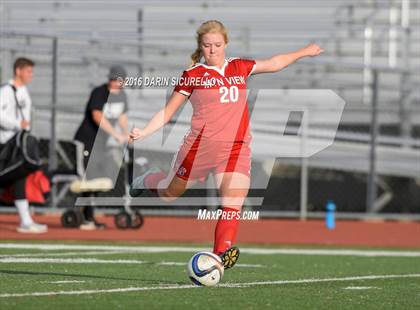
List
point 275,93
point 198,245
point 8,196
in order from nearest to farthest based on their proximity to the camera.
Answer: point 198,245 < point 8,196 < point 275,93

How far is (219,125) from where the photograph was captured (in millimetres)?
7789

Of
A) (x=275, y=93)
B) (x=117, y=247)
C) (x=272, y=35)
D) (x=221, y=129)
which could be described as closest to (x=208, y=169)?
(x=221, y=129)

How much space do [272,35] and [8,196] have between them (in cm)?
977

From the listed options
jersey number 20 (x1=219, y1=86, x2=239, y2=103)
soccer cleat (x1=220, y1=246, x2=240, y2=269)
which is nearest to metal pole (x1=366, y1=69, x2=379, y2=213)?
jersey number 20 (x1=219, y1=86, x2=239, y2=103)

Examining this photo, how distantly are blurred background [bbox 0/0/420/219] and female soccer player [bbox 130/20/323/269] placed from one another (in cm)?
781

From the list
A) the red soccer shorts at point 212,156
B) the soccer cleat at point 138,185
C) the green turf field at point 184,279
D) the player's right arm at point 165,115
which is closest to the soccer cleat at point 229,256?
the green turf field at point 184,279

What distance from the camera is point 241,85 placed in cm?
787

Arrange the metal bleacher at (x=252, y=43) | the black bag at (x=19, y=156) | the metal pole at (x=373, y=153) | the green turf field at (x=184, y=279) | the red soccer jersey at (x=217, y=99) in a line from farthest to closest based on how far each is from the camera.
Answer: the metal bleacher at (x=252, y=43)
the metal pole at (x=373, y=153)
the black bag at (x=19, y=156)
the red soccer jersey at (x=217, y=99)
the green turf field at (x=184, y=279)

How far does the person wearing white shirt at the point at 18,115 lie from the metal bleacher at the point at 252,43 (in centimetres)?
486

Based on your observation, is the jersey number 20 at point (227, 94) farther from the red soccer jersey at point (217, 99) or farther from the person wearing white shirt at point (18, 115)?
the person wearing white shirt at point (18, 115)

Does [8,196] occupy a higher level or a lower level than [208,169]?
lower

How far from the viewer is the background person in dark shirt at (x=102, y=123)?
14.6m

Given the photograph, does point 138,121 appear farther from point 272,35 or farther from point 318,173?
point 272,35

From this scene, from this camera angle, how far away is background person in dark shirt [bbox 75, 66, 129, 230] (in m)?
14.6
